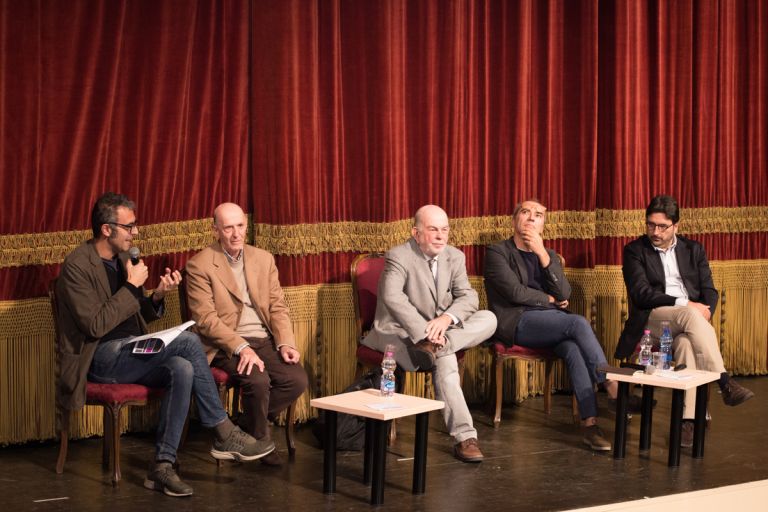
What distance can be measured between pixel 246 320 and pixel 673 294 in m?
2.35

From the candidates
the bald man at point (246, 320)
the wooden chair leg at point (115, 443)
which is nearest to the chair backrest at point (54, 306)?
the wooden chair leg at point (115, 443)

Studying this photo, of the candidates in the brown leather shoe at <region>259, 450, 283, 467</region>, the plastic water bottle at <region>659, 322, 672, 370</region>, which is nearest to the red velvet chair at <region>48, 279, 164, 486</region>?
the brown leather shoe at <region>259, 450, 283, 467</region>

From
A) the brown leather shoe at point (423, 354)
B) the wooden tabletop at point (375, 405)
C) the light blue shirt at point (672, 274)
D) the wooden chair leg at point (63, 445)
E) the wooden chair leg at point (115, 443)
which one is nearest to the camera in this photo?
the wooden tabletop at point (375, 405)

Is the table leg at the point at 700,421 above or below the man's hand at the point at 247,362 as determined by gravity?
below

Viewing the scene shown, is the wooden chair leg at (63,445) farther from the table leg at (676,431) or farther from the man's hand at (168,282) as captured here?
the table leg at (676,431)

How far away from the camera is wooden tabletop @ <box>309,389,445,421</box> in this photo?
14.9 feet

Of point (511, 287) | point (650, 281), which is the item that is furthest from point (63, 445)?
point (650, 281)

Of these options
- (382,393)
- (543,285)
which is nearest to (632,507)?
(382,393)

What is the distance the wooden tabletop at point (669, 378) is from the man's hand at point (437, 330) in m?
0.78

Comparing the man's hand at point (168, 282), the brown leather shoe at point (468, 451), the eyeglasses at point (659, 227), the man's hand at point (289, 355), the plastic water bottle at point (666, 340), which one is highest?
the eyeglasses at point (659, 227)

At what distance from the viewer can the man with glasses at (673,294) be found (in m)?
5.92

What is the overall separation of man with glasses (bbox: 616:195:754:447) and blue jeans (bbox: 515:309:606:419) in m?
0.42

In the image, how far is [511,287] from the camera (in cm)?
598

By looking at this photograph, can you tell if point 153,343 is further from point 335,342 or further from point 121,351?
point 335,342
